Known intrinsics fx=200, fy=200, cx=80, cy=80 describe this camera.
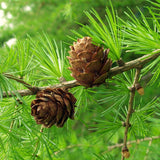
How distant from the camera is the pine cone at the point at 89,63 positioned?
0.44m

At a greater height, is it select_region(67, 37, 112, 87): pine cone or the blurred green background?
the blurred green background

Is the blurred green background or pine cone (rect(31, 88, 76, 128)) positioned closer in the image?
pine cone (rect(31, 88, 76, 128))

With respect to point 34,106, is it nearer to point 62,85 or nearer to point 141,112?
point 62,85

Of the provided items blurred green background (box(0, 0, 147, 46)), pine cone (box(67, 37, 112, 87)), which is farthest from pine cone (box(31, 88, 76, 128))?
blurred green background (box(0, 0, 147, 46))

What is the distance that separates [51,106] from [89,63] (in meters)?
0.14

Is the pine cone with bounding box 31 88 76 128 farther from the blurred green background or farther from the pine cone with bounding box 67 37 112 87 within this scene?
the blurred green background

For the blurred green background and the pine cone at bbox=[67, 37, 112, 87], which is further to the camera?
the blurred green background

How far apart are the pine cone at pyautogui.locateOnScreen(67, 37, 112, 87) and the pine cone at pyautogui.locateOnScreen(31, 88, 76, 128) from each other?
0.07 meters

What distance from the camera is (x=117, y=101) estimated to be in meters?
0.60

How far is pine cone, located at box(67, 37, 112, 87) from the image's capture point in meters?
0.44

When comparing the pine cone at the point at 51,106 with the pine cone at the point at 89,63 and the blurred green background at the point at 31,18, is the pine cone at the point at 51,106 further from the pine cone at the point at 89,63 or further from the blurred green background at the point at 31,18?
the blurred green background at the point at 31,18

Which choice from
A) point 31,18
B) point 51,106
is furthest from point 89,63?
point 31,18

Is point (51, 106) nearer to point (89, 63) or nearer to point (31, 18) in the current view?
point (89, 63)

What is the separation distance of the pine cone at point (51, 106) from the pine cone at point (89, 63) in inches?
2.8
